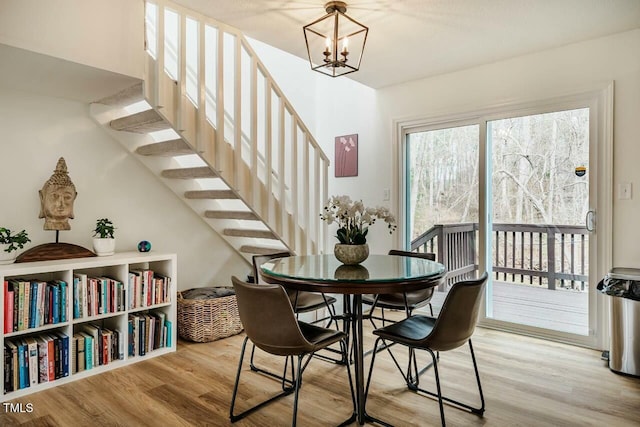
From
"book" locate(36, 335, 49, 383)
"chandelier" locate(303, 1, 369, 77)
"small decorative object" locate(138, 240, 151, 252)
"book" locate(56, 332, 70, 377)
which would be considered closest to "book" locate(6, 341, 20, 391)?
"book" locate(36, 335, 49, 383)

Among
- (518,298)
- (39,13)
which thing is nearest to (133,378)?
(39,13)

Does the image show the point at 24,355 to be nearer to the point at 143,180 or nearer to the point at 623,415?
the point at 143,180

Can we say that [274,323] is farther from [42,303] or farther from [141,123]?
[141,123]

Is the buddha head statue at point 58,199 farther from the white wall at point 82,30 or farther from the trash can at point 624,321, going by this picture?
the trash can at point 624,321

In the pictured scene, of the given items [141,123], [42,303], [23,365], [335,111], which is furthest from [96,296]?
[335,111]

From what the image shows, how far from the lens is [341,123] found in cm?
484

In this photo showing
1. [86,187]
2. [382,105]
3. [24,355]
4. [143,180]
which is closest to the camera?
[24,355]

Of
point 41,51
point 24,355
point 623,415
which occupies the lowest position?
point 623,415

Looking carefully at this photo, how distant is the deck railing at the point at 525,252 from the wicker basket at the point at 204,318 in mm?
2065

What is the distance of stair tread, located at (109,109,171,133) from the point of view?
274cm

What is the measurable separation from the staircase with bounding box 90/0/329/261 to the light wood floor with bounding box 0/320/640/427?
1.19m

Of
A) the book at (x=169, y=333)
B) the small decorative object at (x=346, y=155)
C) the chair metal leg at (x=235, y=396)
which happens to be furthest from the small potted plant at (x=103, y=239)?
the small decorative object at (x=346, y=155)

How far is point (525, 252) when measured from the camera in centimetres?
363

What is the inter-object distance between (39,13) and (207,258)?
2.38 metres
